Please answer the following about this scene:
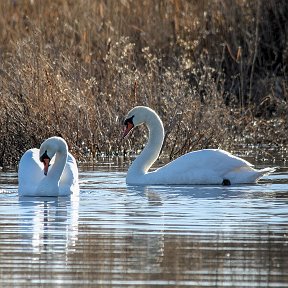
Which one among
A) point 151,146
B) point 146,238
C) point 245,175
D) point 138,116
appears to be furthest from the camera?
point 138,116

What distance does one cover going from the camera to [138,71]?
1662 cm

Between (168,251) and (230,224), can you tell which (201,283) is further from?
(230,224)

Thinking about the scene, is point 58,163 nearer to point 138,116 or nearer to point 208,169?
point 208,169

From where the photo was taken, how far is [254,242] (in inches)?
323

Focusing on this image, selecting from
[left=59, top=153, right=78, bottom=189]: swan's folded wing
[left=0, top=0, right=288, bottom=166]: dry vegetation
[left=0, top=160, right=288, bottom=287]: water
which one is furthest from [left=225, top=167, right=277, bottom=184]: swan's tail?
[left=0, top=0, right=288, bottom=166]: dry vegetation

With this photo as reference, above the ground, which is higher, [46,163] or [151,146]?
[151,146]

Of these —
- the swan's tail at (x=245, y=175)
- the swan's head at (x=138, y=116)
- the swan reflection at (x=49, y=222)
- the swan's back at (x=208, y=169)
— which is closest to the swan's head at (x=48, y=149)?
the swan reflection at (x=49, y=222)

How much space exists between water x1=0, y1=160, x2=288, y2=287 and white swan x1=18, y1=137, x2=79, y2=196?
7.2 inches

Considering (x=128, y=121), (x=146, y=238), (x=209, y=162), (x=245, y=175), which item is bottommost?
(x=146, y=238)

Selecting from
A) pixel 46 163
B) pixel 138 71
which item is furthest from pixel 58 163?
pixel 138 71

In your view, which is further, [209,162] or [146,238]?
[209,162]

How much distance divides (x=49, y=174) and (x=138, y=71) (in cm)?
485

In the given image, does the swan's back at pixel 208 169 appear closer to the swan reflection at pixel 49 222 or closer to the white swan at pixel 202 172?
the white swan at pixel 202 172

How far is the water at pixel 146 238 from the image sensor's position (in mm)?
6879
